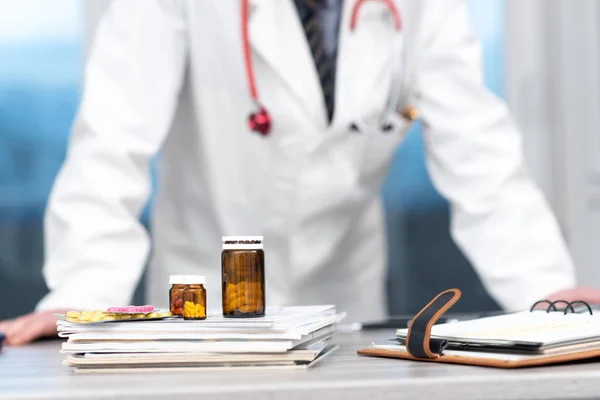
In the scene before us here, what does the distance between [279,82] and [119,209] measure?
375 mm

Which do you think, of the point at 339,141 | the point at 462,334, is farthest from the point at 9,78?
the point at 462,334

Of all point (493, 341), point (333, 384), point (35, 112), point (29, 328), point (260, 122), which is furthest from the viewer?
point (35, 112)

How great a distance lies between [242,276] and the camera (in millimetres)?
770

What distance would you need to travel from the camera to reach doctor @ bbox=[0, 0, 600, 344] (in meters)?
1.40

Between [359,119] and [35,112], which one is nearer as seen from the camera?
[359,119]

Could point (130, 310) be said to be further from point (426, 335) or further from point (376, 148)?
point (376, 148)

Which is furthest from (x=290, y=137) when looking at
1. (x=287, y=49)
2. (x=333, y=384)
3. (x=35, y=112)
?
(x=35, y=112)

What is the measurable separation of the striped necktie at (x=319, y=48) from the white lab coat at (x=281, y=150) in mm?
22

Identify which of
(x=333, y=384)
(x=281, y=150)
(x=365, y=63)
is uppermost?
(x=365, y=63)

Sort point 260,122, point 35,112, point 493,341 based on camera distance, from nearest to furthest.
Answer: point 493,341
point 260,122
point 35,112

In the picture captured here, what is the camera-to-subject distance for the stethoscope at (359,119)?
145 centimetres

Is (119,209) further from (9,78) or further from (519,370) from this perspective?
(9,78)

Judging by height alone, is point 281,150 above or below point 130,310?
above

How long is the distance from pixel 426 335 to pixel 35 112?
204 centimetres
